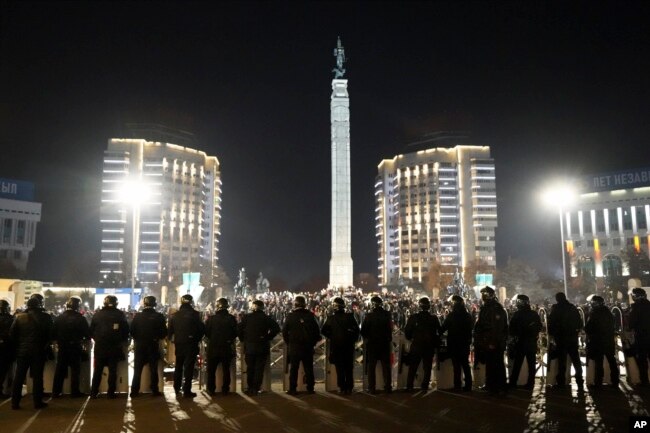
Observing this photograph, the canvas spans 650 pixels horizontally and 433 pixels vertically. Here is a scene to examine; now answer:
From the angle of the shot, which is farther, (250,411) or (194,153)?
(194,153)

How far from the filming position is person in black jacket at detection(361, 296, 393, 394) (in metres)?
9.59

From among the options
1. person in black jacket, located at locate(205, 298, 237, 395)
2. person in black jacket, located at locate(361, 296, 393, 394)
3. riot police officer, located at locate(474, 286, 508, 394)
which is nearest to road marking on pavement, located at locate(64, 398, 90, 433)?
person in black jacket, located at locate(205, 298, 237, 395)

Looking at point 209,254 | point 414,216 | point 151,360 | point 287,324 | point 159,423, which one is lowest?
point 159,423

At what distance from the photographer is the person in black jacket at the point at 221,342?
9516 mm

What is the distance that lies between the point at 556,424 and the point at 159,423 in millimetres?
5159

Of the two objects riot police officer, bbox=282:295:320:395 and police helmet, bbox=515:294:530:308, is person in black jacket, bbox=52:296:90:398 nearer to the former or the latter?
riot police officer, bbox=282:295:320:395

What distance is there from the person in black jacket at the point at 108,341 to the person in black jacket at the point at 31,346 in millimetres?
765

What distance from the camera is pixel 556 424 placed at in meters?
7.00

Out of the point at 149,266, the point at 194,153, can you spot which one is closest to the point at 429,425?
the point at 149,266

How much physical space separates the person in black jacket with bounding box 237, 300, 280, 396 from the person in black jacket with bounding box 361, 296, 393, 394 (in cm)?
162

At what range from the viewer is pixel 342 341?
31.3 ft

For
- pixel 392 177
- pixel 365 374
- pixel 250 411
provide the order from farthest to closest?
1. pixel 392 177
2. pixel 365 374
3. pixel 250 411

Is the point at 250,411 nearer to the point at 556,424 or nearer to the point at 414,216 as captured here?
the point at 556,424

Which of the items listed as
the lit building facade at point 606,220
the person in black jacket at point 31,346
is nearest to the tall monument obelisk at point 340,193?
the person in black jacket at point 31,346
